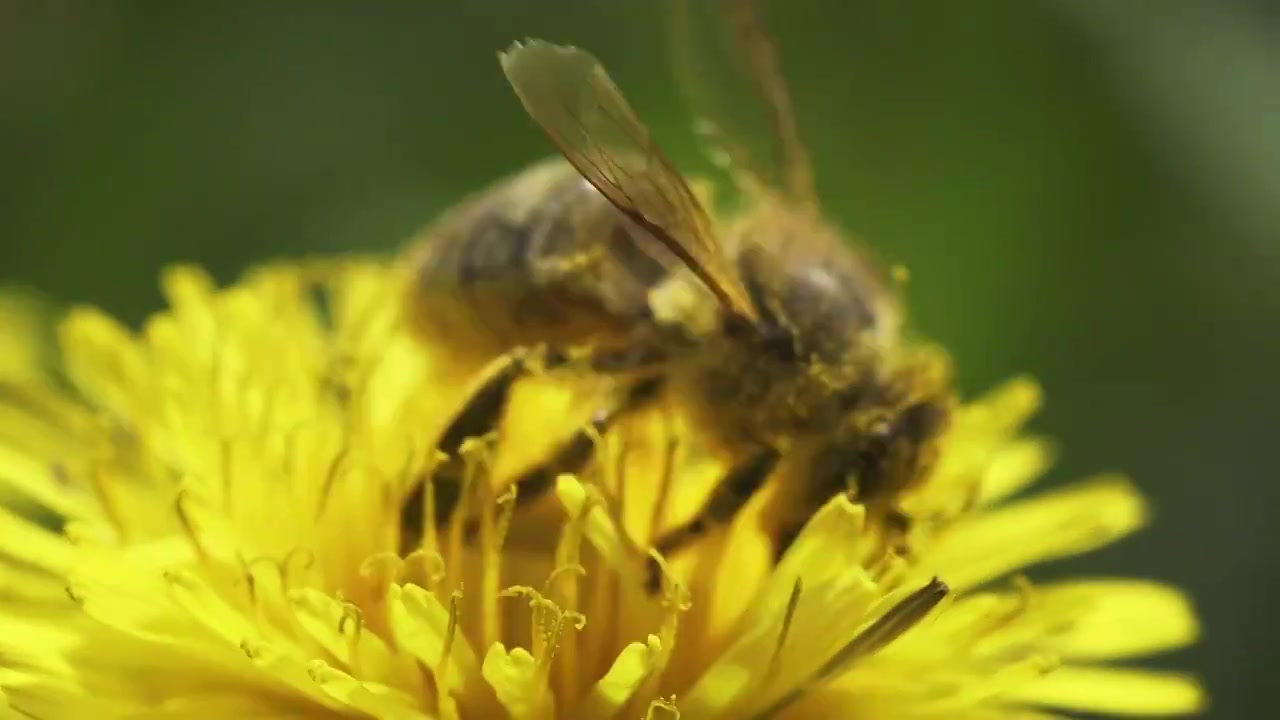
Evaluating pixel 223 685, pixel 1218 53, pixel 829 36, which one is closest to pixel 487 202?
pixel 223 685

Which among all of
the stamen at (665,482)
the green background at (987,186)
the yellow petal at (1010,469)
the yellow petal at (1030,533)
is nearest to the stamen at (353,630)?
the stamen at (665,482)

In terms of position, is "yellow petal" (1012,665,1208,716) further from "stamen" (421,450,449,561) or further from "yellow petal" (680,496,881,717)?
"stamen" (421,450,449,561)

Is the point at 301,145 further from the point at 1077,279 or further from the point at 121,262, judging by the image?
the point at 1077,279

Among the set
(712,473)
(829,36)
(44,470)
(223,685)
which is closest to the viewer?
(223,685)

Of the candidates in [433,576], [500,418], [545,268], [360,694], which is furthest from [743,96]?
[360,694]

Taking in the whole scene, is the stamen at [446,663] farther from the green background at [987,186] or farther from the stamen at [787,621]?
the green background at [987,186]

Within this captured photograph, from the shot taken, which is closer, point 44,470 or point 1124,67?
point 44,470

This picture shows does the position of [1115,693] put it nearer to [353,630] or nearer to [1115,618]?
[1115,618]
